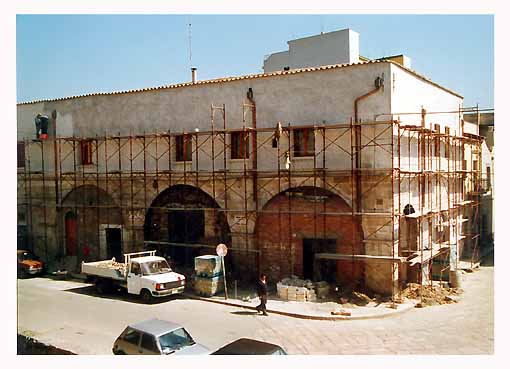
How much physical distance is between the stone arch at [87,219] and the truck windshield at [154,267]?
581cm

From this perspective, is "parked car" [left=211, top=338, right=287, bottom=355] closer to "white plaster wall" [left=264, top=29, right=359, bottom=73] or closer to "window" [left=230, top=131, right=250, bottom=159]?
"window" [left=230, top=131, right=250, bottom=159]

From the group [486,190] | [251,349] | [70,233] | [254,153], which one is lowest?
[251,349]

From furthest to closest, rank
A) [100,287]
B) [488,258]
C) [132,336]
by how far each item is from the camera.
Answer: [488,258]
[100,287]
[132,336]

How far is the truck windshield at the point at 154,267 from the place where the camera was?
62.2ft

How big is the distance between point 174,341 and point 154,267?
7.22 metres

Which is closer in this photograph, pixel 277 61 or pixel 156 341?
pixel 156 341

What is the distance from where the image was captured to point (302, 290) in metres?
18.7

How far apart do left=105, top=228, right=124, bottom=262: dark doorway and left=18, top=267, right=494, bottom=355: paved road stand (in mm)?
4959

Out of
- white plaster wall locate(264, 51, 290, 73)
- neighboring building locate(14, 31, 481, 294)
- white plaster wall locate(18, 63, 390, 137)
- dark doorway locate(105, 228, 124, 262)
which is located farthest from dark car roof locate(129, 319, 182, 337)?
white plaster wall locate(264, 51, 290, 73)

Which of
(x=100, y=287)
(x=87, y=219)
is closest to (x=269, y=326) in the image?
(x=100, y=287)

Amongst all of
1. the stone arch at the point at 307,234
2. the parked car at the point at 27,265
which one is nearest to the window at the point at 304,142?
the stone arch at the point at 307,234

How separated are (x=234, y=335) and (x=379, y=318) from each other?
4725 millimetres

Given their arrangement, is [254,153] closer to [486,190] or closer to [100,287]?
[100,287]

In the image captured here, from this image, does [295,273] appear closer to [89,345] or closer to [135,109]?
[89,345]
